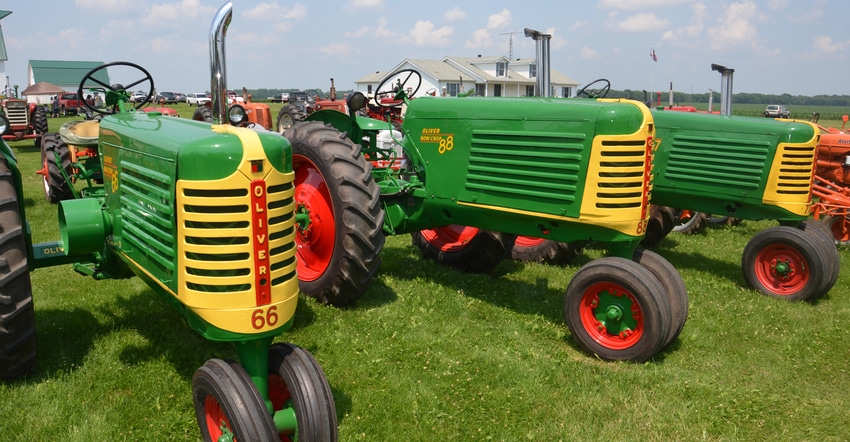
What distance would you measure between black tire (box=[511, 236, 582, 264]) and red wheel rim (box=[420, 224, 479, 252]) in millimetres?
501

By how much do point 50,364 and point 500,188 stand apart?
3257 millimetres

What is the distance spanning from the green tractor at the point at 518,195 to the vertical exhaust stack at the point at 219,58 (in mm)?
1773

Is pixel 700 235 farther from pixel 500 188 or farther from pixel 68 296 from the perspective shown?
pixel 68 296

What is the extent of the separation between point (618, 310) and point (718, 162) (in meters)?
3.00

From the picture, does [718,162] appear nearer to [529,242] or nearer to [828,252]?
[828,252]

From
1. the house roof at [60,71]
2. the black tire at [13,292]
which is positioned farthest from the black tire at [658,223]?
the house roof at [60,71]

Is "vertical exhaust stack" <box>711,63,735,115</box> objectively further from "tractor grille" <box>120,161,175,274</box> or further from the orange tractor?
"tractor grille" <box>120,161,175,274</box>

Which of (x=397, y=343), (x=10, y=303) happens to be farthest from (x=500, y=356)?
(x=10, y=303)

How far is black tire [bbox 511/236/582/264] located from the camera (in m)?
6.64

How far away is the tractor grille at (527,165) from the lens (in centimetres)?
464

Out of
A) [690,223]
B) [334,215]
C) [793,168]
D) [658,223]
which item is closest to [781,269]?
[793,168]

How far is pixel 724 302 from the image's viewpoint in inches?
230

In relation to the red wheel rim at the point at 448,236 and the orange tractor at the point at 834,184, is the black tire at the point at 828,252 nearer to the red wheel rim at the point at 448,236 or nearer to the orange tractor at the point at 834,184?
the orange tractor at the point at 834,184

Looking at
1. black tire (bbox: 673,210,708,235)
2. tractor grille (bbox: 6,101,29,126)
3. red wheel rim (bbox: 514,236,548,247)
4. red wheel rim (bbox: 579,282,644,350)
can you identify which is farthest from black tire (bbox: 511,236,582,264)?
tractor grille (bbox: 6,101,29,126)
